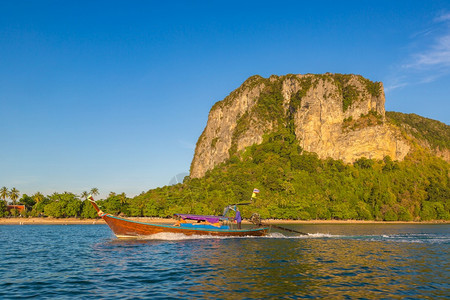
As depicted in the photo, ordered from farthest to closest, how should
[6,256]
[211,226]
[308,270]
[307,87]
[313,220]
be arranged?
1. [307,87]
2. [313,220]
3. [211,226]
4. [6,256]
5. [308,270]

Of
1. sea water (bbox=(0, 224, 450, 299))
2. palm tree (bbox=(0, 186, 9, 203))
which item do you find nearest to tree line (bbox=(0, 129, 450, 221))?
palm tree (bbox=(0, 186, 9, 203))

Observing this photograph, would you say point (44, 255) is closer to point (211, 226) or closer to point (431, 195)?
point (211, 226)

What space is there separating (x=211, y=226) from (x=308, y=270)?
21.4m

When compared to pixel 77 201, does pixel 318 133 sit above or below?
above

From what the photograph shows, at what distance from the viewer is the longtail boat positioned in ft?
118

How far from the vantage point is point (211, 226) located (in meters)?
40.4

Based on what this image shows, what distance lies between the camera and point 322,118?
17162cm

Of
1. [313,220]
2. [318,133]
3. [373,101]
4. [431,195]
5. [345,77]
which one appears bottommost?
[313,220]

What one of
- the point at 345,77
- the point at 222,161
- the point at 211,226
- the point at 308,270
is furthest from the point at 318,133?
the point at 308,270

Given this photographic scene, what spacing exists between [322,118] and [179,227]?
479 feet

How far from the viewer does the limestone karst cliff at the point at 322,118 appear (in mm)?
162125

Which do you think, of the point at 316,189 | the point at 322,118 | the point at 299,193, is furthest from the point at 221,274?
the point at 322,118

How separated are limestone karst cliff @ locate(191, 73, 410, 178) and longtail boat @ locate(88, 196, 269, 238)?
131 m

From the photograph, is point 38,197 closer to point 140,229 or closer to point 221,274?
point 140,229
